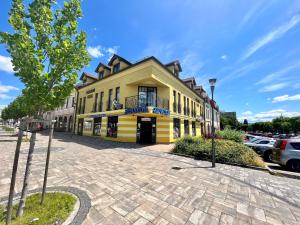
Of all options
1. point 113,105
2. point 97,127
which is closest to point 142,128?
point 113,105

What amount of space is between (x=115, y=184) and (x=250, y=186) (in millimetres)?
4409

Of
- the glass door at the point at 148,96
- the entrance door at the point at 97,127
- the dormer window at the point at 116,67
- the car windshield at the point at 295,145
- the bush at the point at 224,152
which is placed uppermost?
the dormer window at the point at 116,67

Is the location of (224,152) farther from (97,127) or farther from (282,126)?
(282,126)

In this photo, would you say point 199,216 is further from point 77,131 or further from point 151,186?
point 77,131

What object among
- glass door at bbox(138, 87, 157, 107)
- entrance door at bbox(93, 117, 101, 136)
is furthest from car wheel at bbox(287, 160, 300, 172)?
entrance door at bbox(93, 117, 101, 136)

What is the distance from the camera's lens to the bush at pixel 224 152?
25.9 feet

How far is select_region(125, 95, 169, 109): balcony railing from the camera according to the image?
1530 centimetres

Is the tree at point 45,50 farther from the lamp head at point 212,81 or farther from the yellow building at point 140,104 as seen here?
the yellow building at point 140,104

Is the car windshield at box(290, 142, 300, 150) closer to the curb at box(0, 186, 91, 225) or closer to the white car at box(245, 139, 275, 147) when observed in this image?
the white car at box(245, 139, 275, 147)

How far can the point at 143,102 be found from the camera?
15773 millimetres

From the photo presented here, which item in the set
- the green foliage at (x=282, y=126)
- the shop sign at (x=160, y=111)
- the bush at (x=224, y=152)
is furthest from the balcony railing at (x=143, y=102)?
the green foliage at (x=282, y=126)

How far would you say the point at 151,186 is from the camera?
14.8 feet

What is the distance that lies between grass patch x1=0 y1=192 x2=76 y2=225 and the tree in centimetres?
192

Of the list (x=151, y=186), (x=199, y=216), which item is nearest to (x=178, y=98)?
(x=151, y=186)
